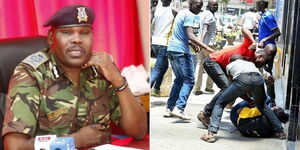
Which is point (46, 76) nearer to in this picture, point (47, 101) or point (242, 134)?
point (47, 101)

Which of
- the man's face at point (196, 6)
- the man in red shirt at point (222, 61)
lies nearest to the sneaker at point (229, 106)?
the man in red shirt at point (222, 61)

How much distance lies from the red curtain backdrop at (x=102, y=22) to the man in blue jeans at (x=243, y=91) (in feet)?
6.25

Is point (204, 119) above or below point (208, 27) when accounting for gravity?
below

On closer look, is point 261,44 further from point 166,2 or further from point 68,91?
point 68,91

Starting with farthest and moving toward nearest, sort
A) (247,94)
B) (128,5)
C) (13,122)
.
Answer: (247,94), (128,5), (13,122)

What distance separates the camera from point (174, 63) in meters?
3.60

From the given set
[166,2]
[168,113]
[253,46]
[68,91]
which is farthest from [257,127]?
[68,91]

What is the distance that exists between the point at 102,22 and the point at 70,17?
0.13 m

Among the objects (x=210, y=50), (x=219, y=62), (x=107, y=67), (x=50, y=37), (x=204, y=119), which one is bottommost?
(x=204, y=119)

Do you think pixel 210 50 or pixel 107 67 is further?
pixel 210 50

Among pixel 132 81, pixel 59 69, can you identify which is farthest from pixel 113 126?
pixel 59 69

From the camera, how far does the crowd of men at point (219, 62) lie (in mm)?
3289

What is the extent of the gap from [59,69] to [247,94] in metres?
2.31

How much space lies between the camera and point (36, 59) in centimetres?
135
